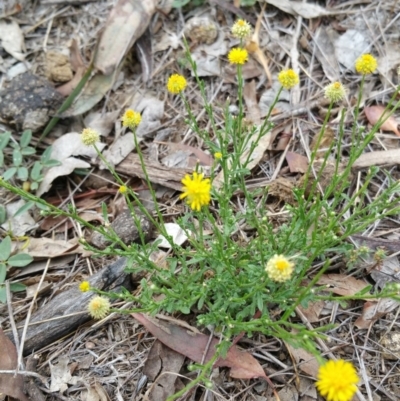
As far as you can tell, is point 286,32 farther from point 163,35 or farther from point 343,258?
point 343,258

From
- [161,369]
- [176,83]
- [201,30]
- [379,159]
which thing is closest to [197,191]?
[176,83]

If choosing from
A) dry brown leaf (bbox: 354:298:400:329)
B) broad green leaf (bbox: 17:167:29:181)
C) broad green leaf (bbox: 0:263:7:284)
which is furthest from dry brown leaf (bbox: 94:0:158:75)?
dry brown leaf (bbox: 354:298:400:329)

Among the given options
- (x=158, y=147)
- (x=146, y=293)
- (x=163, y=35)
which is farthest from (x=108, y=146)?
(x=146, y=293)

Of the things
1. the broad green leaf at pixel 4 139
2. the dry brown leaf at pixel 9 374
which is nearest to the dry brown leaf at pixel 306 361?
the dry brown leaf at pixel 9 374

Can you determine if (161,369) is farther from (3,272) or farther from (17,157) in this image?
(17,157)

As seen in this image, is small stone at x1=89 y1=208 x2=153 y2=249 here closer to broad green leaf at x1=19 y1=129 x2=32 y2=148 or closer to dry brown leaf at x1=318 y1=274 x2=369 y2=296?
broad green leaf at x1=19 y1=129 x2=32 y2=148

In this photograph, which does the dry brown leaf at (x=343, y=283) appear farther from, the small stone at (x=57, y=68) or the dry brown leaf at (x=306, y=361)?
the small stone at (x=57, y=68)
